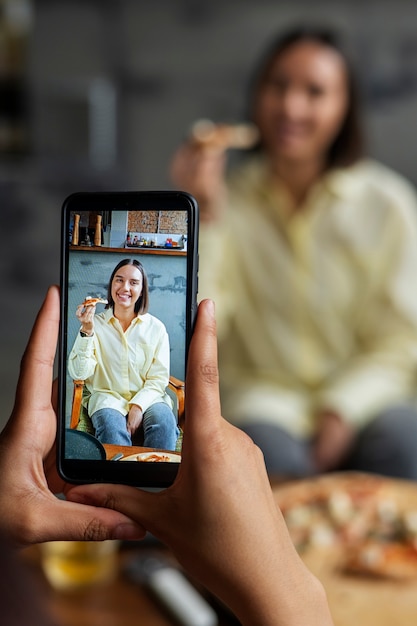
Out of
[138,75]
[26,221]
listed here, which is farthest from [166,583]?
[138,75]

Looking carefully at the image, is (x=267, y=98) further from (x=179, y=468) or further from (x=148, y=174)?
(x=179, y=468)

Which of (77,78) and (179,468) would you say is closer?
(179,468)

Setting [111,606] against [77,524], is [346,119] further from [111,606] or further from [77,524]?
[77,524]

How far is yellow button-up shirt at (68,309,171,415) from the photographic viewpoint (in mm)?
314

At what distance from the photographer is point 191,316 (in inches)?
12.1

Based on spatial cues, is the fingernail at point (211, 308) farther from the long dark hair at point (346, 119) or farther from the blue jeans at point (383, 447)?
the long dark hair at point (346, 119)

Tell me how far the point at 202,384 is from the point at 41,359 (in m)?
0.08

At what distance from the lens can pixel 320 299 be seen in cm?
154

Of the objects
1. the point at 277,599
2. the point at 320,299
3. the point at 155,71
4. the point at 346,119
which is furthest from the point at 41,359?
the point at 155,71

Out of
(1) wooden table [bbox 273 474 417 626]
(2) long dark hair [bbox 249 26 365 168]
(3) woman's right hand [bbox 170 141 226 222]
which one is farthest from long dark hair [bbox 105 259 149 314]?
(2) long dark hair [bbox 249 26 365 168]

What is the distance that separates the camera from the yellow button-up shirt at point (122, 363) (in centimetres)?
31

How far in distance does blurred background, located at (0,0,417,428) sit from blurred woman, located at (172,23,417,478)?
58cm

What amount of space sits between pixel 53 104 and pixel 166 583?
1652mm

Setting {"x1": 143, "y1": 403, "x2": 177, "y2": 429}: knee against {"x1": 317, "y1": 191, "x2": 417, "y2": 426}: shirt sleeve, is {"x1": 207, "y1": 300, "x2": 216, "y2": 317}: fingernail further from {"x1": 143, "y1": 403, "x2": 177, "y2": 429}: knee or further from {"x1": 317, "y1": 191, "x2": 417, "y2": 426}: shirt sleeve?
{"x1": 317, "y1": 191, "x2": 417, "y2": 426}: shirt sleeve
